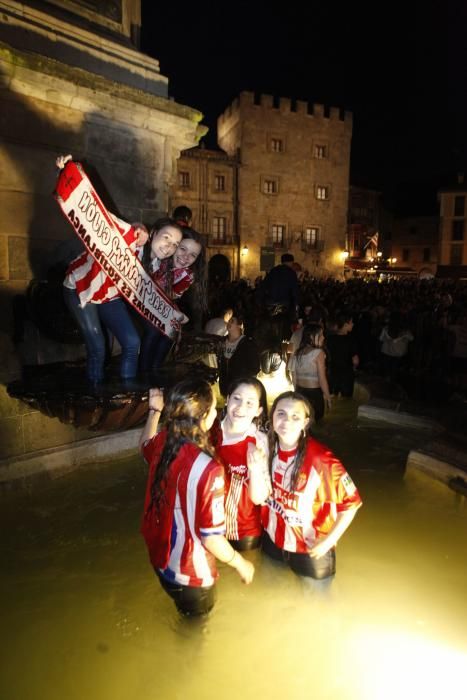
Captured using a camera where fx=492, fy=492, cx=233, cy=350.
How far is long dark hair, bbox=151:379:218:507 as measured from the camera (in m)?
2.61

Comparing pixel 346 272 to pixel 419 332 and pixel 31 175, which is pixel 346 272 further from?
pixel 31 175

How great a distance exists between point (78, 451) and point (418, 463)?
11.8 ft

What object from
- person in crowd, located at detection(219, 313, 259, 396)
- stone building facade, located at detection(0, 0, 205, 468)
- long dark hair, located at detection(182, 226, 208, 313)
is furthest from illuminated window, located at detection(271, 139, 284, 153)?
long dark hair, located at detection(182, 226, 208, 313)

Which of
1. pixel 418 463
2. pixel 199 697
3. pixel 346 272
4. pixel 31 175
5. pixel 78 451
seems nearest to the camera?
pixel 199 697

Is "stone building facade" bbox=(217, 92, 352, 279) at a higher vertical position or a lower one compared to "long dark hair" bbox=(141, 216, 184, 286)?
higher

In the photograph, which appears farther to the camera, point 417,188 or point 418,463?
point 417,188

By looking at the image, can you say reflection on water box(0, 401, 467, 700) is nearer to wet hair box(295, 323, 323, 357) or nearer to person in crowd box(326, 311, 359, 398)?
wet hair box(295, 323, 323, 357)

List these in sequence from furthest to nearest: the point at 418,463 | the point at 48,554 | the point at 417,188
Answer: the point at 417,188
the point at 418,463
the point at 48,554

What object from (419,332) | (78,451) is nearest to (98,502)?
(78,451)

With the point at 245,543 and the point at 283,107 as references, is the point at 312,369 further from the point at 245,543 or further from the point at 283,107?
the point at 283,107

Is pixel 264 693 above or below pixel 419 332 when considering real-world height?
below

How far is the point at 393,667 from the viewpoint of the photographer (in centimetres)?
286

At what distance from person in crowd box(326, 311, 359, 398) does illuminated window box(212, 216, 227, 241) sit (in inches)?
1217

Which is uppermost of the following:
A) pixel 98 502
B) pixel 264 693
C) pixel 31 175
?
pixel 31 175
